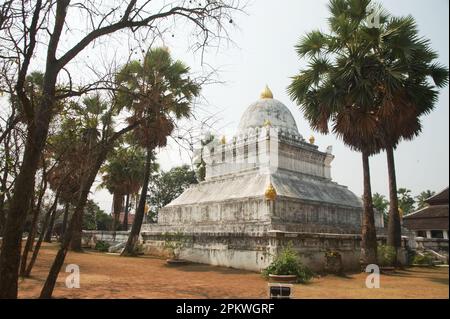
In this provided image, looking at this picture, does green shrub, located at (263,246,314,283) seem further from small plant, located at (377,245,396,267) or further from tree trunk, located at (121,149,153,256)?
tree trunk, located at (121,149,153,256)

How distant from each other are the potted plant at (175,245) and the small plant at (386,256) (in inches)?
341

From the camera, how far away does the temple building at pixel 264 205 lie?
49.8 ft

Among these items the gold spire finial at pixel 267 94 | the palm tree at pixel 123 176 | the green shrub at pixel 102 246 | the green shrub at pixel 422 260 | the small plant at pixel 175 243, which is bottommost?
the green shrub at pixel 422 260

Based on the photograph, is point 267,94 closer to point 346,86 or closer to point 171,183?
point 346,86

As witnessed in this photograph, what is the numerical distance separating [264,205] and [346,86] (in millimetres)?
6540

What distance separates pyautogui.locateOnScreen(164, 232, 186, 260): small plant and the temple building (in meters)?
0.29

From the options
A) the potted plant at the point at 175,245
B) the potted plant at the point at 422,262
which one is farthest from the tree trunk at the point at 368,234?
the potted plant at the point at 175,245

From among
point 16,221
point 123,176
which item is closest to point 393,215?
point 16,221

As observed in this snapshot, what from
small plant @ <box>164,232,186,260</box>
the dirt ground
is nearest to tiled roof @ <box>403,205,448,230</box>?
the dirt ground

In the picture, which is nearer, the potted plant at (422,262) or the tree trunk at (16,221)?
the tree trunk at (16,221)

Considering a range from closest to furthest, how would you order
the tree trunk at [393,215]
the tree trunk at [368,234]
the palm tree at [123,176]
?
the tree trunk at [368,234], the tree trunk at [393,215], the palm tree at [123,176]

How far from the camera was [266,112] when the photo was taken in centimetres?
2481

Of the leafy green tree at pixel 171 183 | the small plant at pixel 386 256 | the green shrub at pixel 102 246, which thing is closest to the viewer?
the small plant at pixel 386 256

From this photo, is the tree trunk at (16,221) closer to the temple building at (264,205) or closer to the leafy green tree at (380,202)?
Result: the temple building at (264,205)
